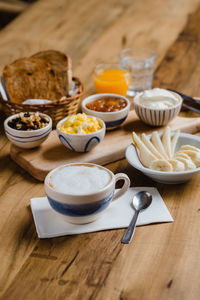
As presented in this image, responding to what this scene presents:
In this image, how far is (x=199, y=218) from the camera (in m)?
1.33

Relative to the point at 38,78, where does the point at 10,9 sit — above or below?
below

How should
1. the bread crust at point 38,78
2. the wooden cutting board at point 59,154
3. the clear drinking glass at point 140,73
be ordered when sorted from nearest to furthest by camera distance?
the wooden cutting board at point 59,154 < the bread crust at point 38,78 < the clear drinking glass at point 140,73

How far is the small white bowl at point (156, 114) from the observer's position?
1.82 meters

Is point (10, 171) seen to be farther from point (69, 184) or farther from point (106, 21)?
point (106, 21)

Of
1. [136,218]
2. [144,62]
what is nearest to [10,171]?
[136,218]

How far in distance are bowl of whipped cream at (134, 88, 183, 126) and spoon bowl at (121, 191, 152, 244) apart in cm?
53

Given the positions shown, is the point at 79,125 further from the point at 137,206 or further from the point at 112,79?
the point at 112,79

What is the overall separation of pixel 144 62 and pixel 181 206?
1197mm

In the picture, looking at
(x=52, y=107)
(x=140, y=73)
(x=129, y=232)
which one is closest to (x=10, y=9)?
(x=140, y=73)

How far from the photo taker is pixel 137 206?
4.42 feet

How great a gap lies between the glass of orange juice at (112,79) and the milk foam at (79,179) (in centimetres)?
95

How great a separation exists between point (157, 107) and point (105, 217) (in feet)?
2.36

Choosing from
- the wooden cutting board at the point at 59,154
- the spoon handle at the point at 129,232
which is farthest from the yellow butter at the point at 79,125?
the spoon handle at the point at 129,232

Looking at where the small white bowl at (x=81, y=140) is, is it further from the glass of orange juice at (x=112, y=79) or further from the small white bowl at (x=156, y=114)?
the glass of orange juice at (x=112, y=79)
